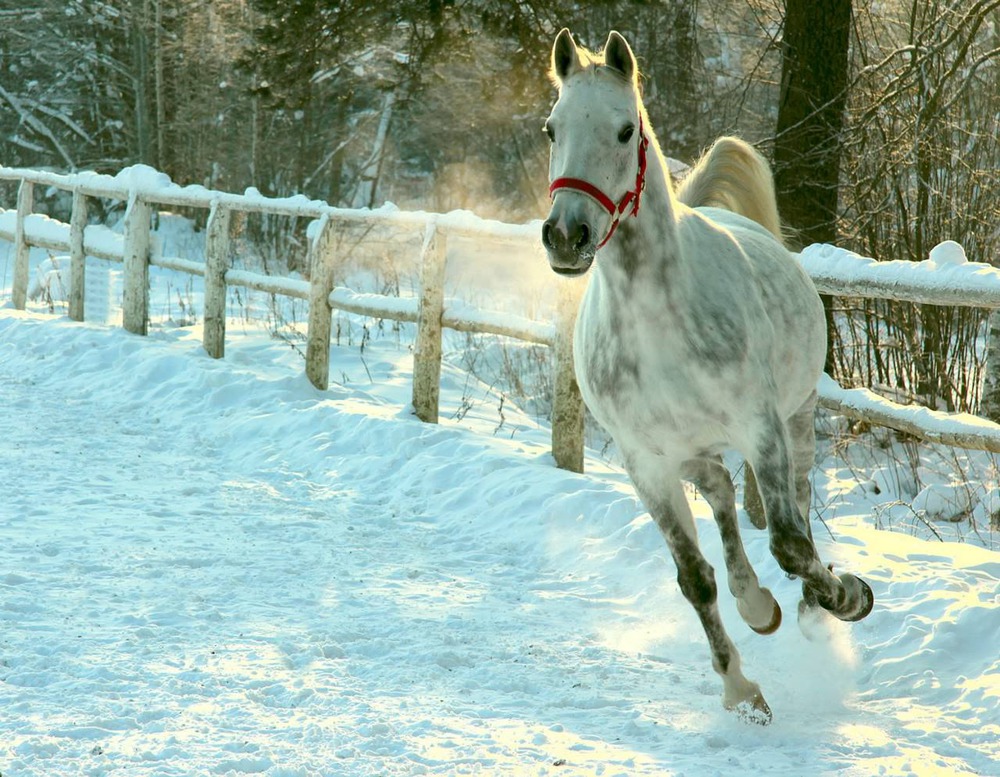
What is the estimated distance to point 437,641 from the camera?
3994 millimetres

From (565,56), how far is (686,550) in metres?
1.57

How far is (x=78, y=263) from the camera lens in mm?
11172

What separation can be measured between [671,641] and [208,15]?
788 inches

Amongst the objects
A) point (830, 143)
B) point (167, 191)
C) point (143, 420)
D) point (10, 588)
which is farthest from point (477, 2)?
point (10, 588)

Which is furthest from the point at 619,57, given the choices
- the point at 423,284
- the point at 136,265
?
the point at 136,265

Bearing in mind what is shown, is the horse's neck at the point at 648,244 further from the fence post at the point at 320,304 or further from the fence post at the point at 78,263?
the fence post at the point at 78,263

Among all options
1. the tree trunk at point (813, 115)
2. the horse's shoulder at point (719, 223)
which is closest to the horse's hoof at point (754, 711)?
the horse's shoulder at point (719, 223)

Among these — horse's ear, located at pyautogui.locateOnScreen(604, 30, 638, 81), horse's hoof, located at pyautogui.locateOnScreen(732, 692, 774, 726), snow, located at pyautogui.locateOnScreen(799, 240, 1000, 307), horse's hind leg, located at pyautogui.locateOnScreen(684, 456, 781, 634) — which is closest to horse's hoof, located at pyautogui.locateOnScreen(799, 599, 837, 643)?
horse's hind leg, located at pyautogui.locateOnScreen(684, 456, 781, 634)

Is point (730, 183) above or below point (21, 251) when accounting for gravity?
above

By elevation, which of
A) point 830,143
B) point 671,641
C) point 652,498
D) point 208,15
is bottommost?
point 671,641

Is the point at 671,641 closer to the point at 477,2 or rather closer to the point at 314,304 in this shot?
the point at 314,304

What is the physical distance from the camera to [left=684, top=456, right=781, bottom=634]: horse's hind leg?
3770mm

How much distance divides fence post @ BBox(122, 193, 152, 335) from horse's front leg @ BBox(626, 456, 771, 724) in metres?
7.64

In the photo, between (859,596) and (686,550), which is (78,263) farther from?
(859,596)
